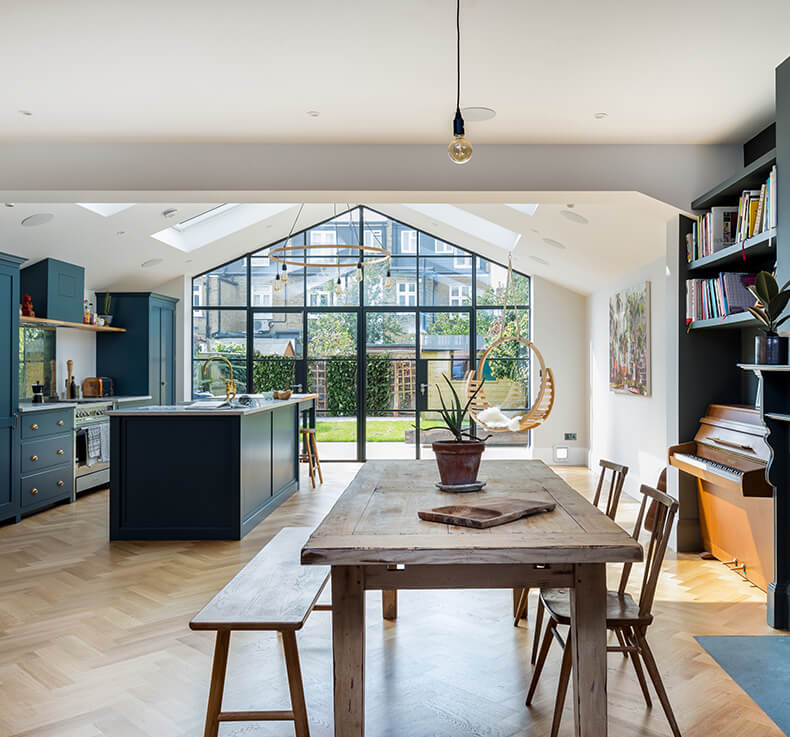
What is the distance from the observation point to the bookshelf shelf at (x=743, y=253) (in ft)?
12.0

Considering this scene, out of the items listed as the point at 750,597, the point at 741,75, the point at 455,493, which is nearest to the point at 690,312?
the point at 741,75

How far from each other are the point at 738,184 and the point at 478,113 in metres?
1.59

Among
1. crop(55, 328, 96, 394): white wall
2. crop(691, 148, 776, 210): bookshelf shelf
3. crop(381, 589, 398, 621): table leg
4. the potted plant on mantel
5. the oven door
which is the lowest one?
crop(381, 589, 398, 621): table leg

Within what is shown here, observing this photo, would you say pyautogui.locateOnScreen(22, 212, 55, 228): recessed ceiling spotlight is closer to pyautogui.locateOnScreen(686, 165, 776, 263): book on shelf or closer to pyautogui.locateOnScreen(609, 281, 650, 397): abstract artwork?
pyautogui.locateOnScreen(686, 165, 776, 263): book on shelf

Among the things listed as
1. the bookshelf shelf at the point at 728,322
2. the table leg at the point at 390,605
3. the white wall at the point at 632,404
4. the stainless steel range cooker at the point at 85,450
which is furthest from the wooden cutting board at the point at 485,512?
the stainless steel range cooker at the point at 85,450

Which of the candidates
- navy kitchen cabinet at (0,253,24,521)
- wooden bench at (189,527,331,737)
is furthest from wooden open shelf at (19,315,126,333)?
wooden bench at (189,527,331,737)

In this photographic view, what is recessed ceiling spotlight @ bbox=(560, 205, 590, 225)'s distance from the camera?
5.96 m

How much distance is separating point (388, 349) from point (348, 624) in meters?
7.60

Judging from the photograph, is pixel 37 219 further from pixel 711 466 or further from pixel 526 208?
pixel 711 466

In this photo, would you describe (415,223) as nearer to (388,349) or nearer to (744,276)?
(388,349)

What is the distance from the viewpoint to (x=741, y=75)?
359cm

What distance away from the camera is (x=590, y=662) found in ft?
6.46

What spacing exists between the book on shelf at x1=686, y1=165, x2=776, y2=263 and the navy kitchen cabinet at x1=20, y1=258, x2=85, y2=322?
19.5ft

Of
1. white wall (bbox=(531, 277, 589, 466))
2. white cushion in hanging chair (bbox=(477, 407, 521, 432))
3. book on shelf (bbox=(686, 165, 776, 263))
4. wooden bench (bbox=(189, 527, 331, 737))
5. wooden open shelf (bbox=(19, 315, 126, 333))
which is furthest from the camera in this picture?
white wall (bbox=(531, 277, 589, 466))
